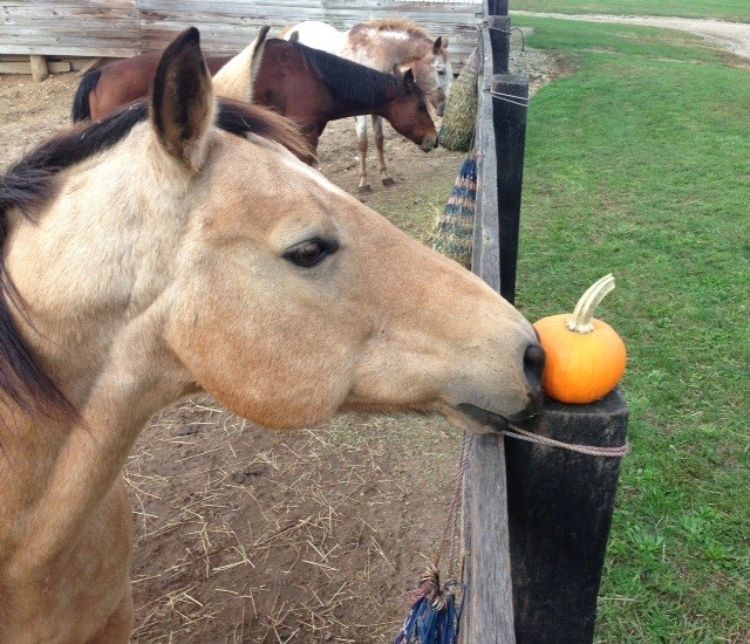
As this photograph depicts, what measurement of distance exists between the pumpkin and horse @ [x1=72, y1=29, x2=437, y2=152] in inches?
203

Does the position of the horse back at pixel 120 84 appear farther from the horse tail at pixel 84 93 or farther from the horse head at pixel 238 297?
the horse head at pixel 238 297

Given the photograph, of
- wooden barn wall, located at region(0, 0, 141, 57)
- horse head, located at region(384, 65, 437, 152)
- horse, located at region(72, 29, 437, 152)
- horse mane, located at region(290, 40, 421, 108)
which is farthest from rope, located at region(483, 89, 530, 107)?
wooden barn wall, located at region(0, 0, 141, 57)

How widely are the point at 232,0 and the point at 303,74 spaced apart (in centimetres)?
587

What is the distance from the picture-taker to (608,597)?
2.94m

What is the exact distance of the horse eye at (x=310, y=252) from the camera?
155 cm

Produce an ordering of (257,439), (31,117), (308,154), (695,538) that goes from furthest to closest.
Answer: (31,117) < (257,439) < (695,538) < (308,154)

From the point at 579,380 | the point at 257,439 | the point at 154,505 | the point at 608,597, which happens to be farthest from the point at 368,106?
the point at 579,380

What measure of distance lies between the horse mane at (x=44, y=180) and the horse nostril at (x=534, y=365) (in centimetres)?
88

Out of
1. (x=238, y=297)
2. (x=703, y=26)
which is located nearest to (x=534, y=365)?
(x=238, y=297)

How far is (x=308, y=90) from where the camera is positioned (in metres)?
7.61

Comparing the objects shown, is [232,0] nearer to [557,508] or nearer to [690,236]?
[690,236]

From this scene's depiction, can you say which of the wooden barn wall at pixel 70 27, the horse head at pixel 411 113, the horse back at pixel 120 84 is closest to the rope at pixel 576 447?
the horse back at pixel 120 84

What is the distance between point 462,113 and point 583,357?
7198 millimetres

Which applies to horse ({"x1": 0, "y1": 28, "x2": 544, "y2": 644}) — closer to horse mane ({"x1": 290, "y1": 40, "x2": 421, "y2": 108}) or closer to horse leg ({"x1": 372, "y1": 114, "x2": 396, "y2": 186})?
horse mane ({"x1": 290, "y1": 40, "x2": 421, "y2": 108})
